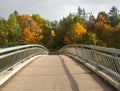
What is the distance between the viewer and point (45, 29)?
122 m

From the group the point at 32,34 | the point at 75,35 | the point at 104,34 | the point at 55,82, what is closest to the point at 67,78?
the point at 55,82

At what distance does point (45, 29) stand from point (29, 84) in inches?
4396

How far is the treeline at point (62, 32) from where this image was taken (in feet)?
296

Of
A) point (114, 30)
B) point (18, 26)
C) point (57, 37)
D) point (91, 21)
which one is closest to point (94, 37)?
point (114, 30)

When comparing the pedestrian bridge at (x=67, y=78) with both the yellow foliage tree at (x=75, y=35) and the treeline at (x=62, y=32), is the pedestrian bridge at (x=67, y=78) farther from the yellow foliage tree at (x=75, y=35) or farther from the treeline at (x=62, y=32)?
A: the yellow foliage tree at (x=75, y=35)

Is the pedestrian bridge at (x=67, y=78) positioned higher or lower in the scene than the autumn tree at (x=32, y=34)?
lower

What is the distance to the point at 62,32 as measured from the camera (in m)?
112

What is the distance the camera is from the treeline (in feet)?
296

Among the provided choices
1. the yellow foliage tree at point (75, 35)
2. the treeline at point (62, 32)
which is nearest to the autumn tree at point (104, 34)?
the treeline at point (62, 32)

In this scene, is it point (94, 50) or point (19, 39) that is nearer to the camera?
point (94, 50)

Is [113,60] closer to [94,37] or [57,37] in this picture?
[94,37]

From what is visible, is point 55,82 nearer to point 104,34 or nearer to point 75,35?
point 104,34

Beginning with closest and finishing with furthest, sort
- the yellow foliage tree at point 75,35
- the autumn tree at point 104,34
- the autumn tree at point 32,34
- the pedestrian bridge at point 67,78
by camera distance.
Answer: the pedestrian bridge at point 67,78
the autumn tree at point 104,34
the yellow foliage tree at point 75,35
the autumn tree at point 32,34

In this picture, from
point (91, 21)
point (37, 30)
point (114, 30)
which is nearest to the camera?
point (114, 30)
